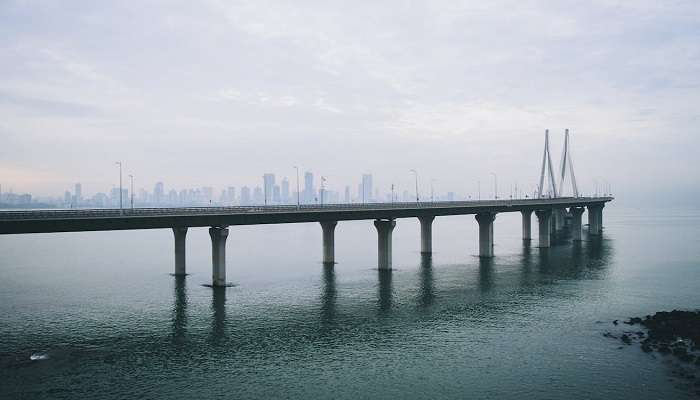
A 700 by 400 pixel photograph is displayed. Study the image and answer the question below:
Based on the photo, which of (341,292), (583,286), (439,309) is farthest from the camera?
(583,286)

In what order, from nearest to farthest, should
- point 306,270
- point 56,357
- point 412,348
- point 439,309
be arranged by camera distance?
point 56,357, point 412,348, point 439,309, point 306,270

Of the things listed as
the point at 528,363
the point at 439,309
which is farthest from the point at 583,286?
the point at 528,363

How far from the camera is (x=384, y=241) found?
94.2 meters

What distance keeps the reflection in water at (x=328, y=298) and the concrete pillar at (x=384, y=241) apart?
28.8ft

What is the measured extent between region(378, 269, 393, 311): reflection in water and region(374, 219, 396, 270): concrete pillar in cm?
144

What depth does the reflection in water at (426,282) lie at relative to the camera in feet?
219

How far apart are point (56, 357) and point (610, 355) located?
4445cm

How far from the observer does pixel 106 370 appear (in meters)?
40.9

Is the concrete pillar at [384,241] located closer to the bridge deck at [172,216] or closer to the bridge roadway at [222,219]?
the bridge roadway at [222,219]

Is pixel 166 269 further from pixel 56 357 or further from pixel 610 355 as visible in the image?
pixel 610 355

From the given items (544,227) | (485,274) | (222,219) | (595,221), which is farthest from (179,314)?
(595,221)

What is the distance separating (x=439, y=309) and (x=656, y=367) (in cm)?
2436

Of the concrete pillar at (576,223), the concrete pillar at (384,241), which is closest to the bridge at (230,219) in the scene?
the concrete pillar at (384,241)

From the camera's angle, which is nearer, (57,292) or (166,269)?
(57,292)
